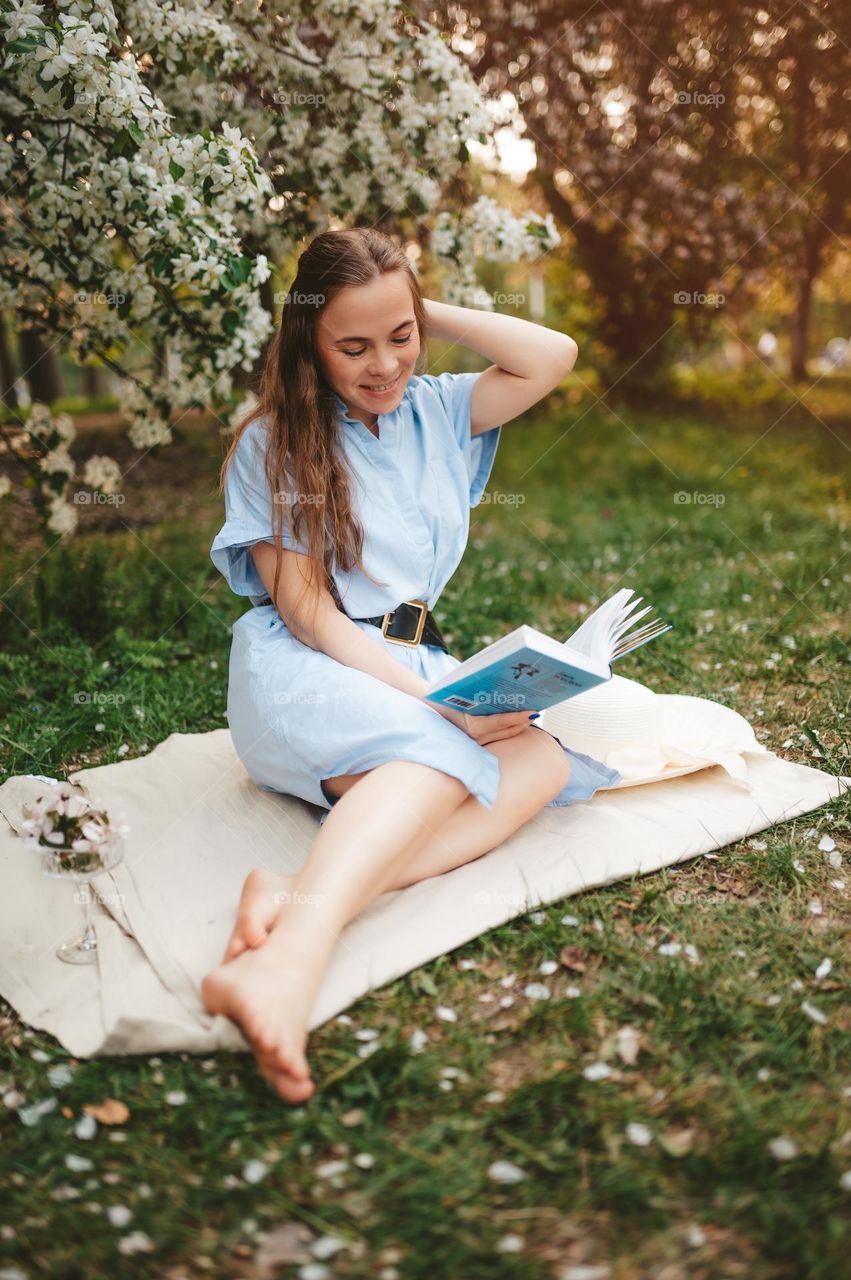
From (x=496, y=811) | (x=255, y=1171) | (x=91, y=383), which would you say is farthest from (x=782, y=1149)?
(x=91, y=383)

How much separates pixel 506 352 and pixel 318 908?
1634mm

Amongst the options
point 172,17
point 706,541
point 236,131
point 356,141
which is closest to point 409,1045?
point 236,131

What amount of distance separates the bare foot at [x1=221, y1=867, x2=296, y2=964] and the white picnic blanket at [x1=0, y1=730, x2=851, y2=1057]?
161mm

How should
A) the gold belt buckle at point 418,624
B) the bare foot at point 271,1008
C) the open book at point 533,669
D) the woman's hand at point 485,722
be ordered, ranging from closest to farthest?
the bare foot at point 271,1008 < the open book at point 533,669 < the woman's hand at point 485,722 < the gold belt buckle at point 418,624

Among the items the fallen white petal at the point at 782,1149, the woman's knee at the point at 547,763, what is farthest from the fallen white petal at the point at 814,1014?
the woman's knee at the point at 547,763

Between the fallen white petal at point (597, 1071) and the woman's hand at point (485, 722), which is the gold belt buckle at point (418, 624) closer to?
the woman's hand at point (485, 722)

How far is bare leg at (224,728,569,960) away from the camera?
2.50 meters

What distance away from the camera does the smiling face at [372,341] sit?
2.52 meters

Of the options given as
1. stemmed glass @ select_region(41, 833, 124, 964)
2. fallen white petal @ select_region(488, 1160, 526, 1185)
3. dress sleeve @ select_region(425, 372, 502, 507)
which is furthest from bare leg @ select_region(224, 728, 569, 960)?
dress sleeve @ select_region(425, 372, 502, 507)

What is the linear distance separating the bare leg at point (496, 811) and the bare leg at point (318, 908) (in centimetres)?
9

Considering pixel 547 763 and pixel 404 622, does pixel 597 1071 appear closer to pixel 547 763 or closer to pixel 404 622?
pixel 547 763

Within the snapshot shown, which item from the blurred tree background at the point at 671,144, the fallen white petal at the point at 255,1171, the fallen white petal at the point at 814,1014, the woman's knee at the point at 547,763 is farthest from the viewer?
the blurred tree background at the point at 671,144

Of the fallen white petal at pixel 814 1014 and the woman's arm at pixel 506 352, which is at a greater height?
the woman's arm at pixel 506 352

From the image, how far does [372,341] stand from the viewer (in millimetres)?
2555
